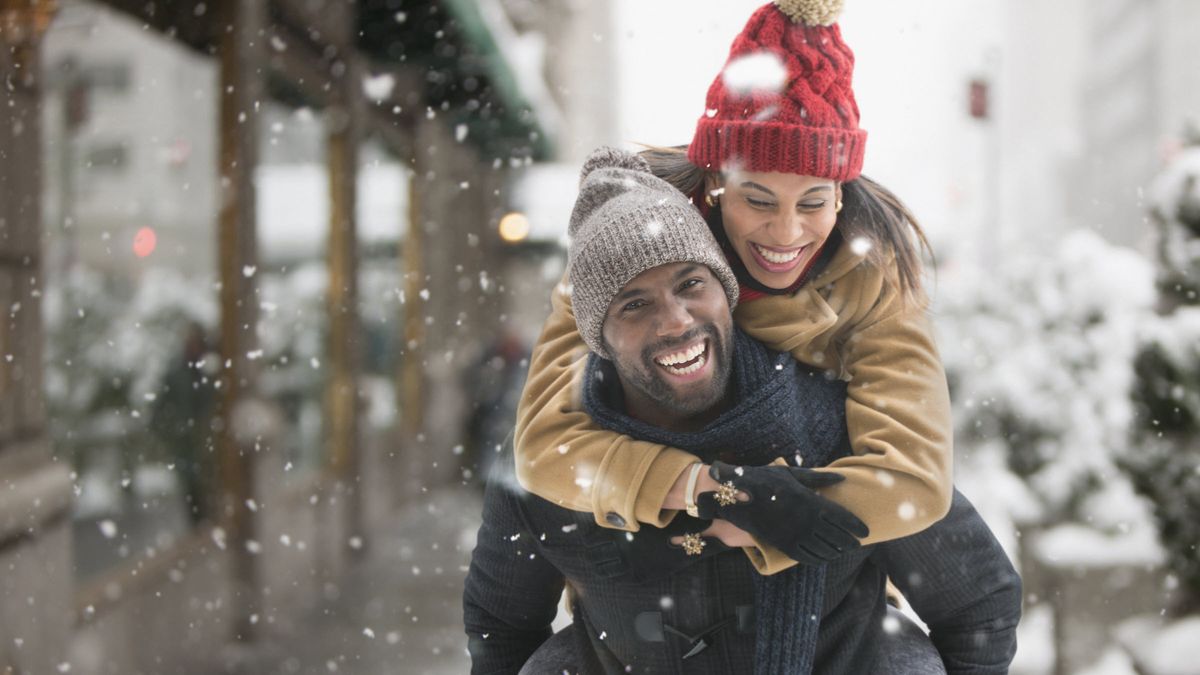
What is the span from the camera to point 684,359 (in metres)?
1.40

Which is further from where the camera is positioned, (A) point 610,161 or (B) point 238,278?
(B) point 238,278

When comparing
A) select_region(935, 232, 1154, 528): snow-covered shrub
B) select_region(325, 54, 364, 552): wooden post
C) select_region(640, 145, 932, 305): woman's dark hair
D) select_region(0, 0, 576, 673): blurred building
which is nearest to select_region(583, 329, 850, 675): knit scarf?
select_region(640, 145, 932, 305): woman's dark hair

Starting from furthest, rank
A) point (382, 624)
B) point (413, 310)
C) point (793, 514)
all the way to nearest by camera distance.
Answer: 1. point (413, 310)
2. point (382, 624)
3. point (793, 514)

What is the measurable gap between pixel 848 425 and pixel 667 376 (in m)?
0.29

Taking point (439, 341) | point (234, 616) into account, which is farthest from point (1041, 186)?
point (234, 616)

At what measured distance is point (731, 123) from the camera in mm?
1445

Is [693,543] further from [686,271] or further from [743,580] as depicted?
[686,271]

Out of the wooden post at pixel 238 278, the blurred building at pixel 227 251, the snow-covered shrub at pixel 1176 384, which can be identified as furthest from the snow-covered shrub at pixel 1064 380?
the wooden post at pixel 238 278

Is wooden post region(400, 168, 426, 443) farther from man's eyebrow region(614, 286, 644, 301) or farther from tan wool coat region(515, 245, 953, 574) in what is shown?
man's eyebrow region(614, 286, 644, 301)

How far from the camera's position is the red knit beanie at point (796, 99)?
1.39 m

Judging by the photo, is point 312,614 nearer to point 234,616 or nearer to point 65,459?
point 234,616

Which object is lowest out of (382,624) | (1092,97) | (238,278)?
(382,624)

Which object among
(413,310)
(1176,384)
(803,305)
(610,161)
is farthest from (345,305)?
(803,305)

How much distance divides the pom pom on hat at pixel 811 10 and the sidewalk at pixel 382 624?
14.0 ft
